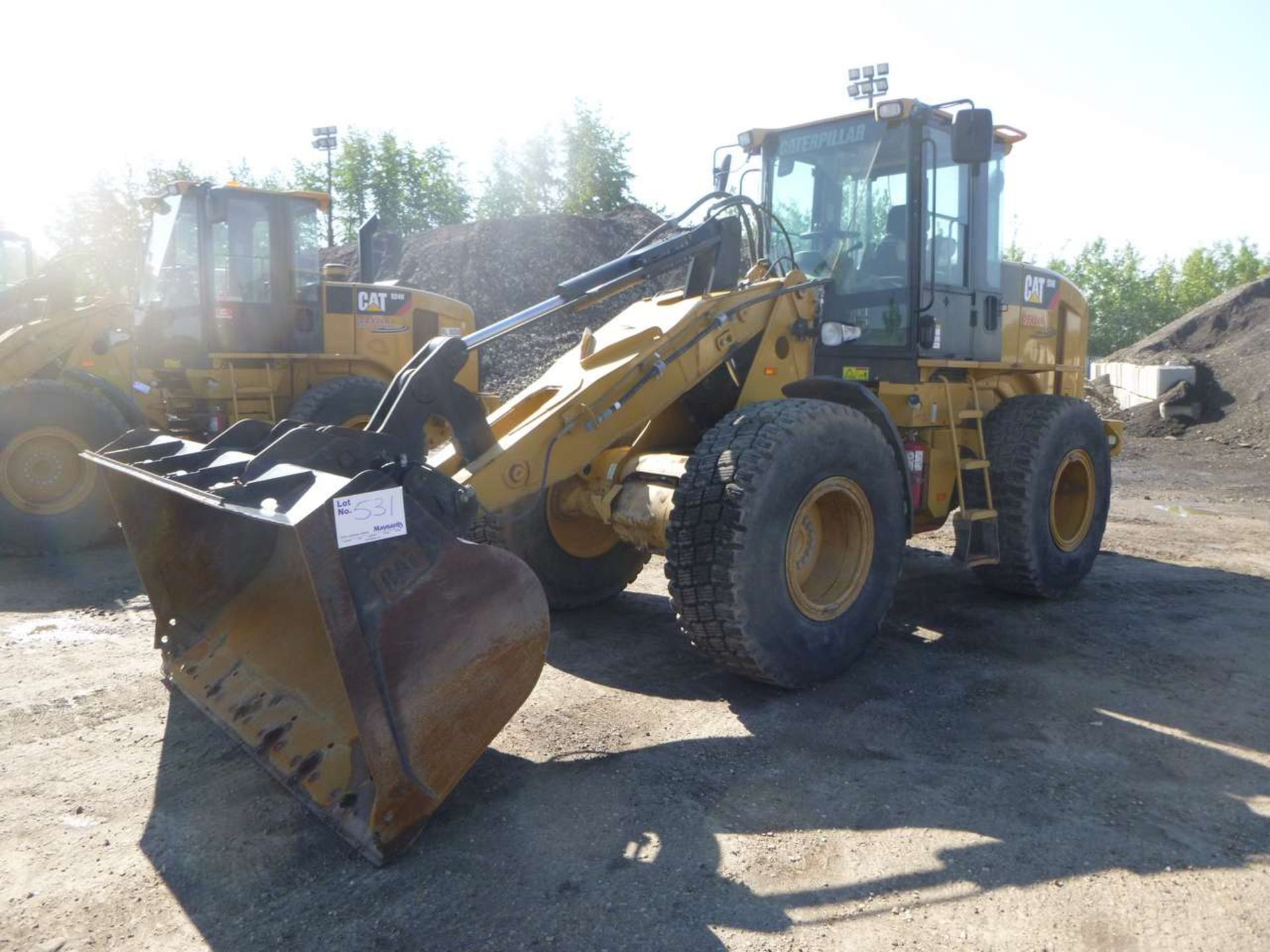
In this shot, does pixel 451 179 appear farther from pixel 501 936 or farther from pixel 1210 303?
pixel 501 936

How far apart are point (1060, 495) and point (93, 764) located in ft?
19.5

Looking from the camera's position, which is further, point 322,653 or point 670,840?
point 322,653

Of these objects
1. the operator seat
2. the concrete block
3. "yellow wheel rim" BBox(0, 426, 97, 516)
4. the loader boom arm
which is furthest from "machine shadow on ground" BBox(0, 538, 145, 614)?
the concrete block

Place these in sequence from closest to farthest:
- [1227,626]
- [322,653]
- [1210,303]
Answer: [322,653]
[1227,626]
[1210,303]

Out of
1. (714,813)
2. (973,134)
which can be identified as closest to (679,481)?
(714,813)

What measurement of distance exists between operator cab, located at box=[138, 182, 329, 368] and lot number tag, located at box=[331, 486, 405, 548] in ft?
21.9

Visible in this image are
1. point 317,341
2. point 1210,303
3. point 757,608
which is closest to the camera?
point 757,608

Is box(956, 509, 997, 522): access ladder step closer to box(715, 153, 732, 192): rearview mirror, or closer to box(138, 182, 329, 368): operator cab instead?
box(715, 153, 732, 192): rearview mirror

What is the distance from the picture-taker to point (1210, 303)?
24375mm

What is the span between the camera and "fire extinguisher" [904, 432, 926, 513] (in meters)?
5.62

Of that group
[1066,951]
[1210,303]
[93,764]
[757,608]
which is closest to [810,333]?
[757,608]

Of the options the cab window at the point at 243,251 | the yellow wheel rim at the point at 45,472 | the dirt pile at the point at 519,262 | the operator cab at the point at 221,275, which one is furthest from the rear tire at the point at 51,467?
the dirt pile at the point at 519,262

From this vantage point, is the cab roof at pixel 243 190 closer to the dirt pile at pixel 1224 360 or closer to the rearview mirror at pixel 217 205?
the rearview mirror at pixel 217 205

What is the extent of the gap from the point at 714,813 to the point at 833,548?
5.95ft
